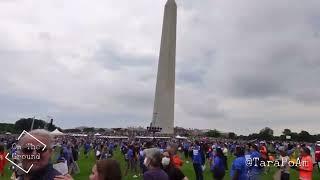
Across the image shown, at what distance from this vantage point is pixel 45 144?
3840 millimetres

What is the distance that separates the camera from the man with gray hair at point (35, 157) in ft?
12.3

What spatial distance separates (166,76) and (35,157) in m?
72.6

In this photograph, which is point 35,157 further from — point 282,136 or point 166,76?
point 282,136

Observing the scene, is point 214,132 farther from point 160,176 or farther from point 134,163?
point 160,176

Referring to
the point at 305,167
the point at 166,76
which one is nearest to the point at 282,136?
the point at 166,76

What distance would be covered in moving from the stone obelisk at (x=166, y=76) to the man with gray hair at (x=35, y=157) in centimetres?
6980

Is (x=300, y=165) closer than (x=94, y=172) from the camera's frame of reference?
No

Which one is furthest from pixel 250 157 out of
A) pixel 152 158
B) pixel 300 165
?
pixel 152 158

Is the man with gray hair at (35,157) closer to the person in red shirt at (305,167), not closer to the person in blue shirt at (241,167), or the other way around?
the person in blue shirt at (241,167)

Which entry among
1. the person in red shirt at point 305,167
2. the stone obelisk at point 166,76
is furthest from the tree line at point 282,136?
the person in red shirt at point 305,167

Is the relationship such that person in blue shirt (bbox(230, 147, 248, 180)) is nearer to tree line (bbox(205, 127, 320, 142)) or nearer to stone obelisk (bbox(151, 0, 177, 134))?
stone obelisk (bbox(151, 0, 177, 134))

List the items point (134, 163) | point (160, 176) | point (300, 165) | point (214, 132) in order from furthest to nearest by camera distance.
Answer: point (214, 132) → point (134, 163) → point (300, 165) → point (160, 176)

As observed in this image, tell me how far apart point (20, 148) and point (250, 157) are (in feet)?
32.3

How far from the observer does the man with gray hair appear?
3.76 m
